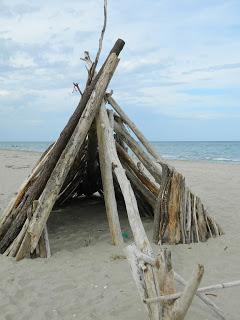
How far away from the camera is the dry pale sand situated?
382cm

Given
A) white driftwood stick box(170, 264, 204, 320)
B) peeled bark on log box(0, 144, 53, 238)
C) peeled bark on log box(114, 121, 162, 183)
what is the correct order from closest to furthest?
white driftwood stick box(170, 264, 204, 320)
peeled bark on log box(0, 144, 53, 238)
peeled bark on log box(114, 121, 162, 183)

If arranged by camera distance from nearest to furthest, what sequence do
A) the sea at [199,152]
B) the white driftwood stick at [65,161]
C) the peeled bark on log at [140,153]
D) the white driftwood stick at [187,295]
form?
the white driftwood stick at [187,295] < the white driftwood stick at [65,161] < the peeled bark on log at [140,153] < the sea at [199,152]

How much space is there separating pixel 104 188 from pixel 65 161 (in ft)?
2.14

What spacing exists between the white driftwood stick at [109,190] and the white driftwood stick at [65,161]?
0.75 ft

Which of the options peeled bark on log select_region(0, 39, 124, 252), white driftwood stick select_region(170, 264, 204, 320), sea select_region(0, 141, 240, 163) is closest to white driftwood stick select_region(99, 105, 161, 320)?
white driftwood stick select_region(170, 264, 204, 320)

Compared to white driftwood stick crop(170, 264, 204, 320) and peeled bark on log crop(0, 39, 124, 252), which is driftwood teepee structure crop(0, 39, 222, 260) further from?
white driftwood stick crop(170, 264, 204, 320)

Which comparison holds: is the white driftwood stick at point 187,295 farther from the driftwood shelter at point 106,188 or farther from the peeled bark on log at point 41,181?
the peeled bark on log at point 41,181

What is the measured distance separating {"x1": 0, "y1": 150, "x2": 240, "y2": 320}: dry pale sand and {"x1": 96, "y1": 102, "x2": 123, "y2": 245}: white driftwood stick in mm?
219

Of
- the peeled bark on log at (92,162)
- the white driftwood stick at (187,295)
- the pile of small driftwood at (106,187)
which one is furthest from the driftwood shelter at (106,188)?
the white driftwood stick at (187,295)

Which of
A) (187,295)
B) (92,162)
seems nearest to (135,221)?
(187,295)

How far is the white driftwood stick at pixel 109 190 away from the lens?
5477 millimetres

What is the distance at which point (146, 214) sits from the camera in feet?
22.8

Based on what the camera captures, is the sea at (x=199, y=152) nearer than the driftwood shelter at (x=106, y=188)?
No

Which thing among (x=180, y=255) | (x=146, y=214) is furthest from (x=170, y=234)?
(x=146, y=214)
